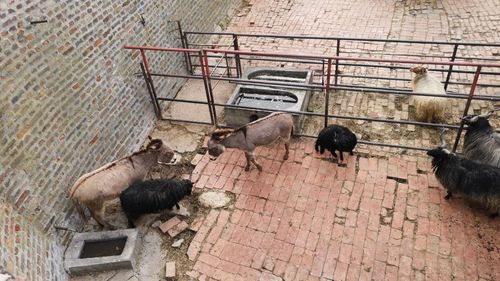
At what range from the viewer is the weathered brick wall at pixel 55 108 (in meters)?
4.62

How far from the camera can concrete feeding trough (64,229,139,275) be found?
201 inches

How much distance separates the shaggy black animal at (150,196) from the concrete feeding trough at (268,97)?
79.8 inches

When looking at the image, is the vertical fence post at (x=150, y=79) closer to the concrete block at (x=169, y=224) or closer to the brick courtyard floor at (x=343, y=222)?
the brick courtyard floor at (x=343, y=222)

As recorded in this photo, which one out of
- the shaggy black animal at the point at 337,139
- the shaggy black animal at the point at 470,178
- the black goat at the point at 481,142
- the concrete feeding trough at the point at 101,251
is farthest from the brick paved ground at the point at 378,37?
the concrete feeding trough at the point at 101,251

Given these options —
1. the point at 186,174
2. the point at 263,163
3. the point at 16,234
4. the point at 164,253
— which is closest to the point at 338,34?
the point at 263,163

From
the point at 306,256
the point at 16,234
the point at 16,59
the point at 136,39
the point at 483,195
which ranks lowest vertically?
the point at 306,256

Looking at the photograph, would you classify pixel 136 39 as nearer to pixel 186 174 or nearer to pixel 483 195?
pixel 186 174

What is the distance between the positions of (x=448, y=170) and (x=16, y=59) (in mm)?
5931

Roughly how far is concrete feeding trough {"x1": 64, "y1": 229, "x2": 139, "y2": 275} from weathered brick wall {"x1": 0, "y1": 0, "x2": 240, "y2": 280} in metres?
0.21

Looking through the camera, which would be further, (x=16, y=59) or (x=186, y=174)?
(x=186, y=174)

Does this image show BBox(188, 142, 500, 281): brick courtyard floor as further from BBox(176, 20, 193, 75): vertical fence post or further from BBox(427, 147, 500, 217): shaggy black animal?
BBox(176, 20, 193, 75): vertical fence post

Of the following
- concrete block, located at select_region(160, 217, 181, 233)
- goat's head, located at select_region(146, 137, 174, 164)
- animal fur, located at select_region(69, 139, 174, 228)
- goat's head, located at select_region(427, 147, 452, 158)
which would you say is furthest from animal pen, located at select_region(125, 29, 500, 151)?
concrete block, located at select_region(160, 217, 181, 233)

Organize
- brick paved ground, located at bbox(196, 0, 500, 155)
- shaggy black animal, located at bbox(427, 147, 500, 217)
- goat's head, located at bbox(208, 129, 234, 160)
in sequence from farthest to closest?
1. brick paved ground, located at bbox(196, 0, 500, 155)
2. goat's head, located at bbox(208, 129, 234, 160)
3. shaggy black animal, located at bbox(427, 147, 500, 217)

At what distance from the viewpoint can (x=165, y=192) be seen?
553 centimetres
